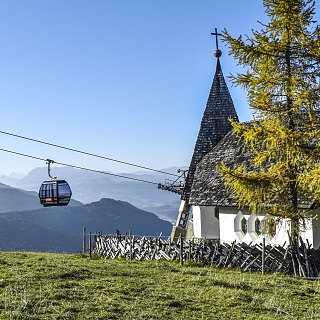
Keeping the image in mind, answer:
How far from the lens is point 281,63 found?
1956 cm

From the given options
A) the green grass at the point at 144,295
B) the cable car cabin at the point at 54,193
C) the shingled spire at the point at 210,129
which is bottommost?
the green grass at the point at 144,295

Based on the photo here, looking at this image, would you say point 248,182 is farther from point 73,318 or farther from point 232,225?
point 73,318

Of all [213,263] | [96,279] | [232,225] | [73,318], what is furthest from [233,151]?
[73,318]

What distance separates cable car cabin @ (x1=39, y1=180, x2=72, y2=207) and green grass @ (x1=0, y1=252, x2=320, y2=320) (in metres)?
11.1

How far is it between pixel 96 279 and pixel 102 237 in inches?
660

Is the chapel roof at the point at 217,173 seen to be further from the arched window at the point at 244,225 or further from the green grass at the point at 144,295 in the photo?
the green grass at the point at 144,295

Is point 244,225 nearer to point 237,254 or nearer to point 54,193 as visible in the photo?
point 237,254

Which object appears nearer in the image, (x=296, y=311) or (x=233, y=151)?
(x=296, y=311)

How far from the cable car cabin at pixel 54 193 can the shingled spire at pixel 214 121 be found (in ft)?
25.3

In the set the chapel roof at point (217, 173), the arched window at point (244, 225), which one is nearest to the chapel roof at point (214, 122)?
the chapel roof at point (217, 173)

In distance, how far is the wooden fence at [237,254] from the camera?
2022 cm

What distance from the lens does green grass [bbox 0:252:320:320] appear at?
38.8 ft

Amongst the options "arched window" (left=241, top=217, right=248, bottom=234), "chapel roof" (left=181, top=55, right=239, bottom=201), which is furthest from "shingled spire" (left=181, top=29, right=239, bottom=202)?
"arched window" (left=241, top=217, right=248, bottom=234)

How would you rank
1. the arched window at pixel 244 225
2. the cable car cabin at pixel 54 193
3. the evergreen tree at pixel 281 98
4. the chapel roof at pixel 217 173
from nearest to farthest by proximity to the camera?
1. the evergreen tree at pixel 281 98
2. the arched window at pixel 244 225
3. the chapel roof at pixel 217 173
4. the cable car cabin at pixel 54 193
